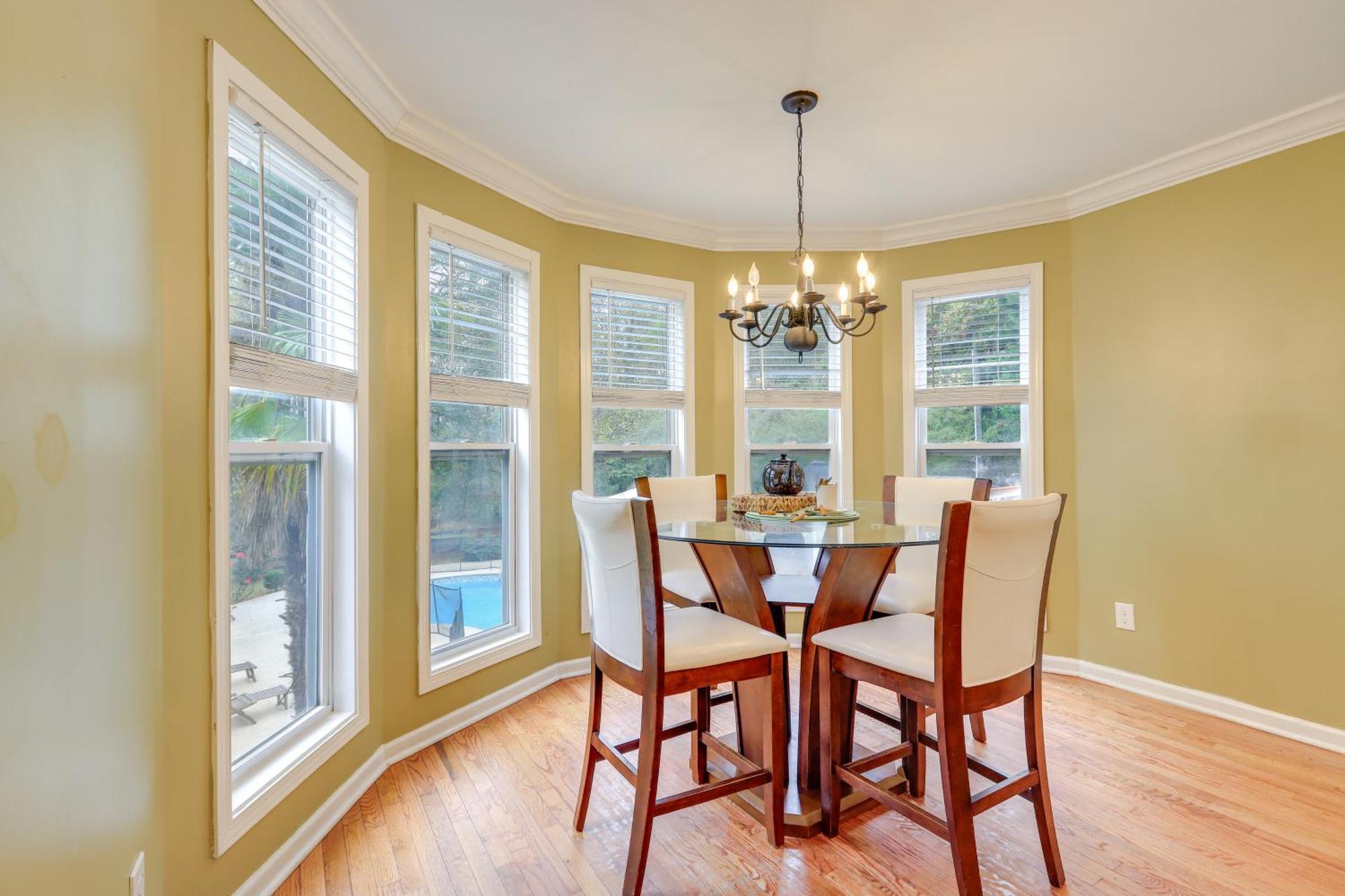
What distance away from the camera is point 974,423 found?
3.64 metres

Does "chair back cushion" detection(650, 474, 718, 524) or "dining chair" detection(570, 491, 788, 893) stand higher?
"chair back cushion" detection(650, 474, 718, 524)

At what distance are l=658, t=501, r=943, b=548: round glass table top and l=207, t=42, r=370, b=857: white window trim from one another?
1.11 metres

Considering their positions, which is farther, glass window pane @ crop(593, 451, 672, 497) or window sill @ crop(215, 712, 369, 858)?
glass window pane @ crop(593, 451, 672, 497)

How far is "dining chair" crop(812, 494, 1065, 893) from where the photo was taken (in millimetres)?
1540

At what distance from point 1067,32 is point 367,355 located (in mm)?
2582

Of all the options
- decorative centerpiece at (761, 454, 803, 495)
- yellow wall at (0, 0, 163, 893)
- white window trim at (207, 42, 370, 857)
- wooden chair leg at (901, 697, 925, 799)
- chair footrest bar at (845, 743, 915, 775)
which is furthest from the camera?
decorative centerpiece at (761, 454, 803, 495)

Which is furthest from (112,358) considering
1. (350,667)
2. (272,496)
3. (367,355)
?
(350,667)

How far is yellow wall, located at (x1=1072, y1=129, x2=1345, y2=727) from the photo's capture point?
2570 mm

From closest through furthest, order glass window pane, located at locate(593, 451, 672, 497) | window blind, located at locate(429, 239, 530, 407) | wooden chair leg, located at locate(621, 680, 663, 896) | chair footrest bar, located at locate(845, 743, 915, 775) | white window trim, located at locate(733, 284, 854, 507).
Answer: wooden chair leg, located at locate(621, 680, 663, 896), chair footrest bar, located at locate(845, 743, 915, 775), window blind, located at locate(429, 239, 530, 407), glass window pane, located at locate(593, 451, 672, 497), white window trim, located at locate(733, 284, 854, 507)

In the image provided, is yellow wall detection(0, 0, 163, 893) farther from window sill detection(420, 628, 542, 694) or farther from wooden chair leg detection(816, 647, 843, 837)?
wooden chair leg detection(816, 647, 843, 837)

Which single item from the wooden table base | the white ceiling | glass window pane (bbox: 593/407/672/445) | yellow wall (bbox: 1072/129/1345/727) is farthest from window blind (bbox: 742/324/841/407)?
the wooden table base

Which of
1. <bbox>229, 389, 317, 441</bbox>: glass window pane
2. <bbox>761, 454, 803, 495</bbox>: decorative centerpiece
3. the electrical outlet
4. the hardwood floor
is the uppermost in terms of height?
<bbox>229, 389, 317, 441</bbox>: glass window pane

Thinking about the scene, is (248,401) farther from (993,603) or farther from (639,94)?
(993,603)

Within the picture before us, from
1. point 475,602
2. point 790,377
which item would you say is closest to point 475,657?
point 475,602
